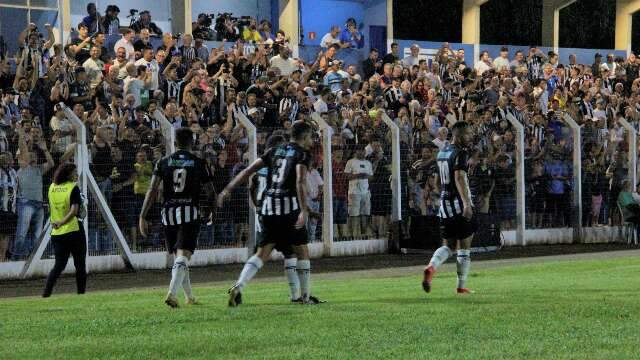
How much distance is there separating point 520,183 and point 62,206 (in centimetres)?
1388

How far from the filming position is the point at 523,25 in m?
41.7

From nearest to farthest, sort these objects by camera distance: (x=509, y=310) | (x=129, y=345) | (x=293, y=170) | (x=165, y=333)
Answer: (x=129, y=345) < (x=165, y=333) < (x=509, y=310) < (x=293, y=170)

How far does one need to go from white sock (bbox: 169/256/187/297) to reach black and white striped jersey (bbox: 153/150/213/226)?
425 mm

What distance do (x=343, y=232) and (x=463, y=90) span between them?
19.1 feet

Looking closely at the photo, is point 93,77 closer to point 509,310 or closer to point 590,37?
point 509,310

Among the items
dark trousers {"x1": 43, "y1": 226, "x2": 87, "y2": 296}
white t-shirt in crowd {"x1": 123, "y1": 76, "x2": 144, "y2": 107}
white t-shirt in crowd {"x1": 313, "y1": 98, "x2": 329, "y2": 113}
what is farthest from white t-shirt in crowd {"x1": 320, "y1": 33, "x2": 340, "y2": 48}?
dark trousers {"x1": 43, "y1": 226, "x2": 87, "y2": 296}

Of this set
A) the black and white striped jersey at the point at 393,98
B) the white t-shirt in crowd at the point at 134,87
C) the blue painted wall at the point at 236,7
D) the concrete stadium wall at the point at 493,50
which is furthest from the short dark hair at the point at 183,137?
the concrete stadium wall at the point at 493,50

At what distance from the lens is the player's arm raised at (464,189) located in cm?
1488

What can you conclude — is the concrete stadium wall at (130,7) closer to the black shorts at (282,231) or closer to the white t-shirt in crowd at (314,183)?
the white t-shirt in crowd at (314,183)

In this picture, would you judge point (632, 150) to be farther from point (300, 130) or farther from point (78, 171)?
point (300, 130)

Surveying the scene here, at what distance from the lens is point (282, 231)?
43.2ft

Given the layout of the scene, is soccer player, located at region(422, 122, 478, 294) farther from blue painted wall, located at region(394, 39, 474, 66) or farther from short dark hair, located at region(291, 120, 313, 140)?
blue painted wall, located at region(394, 39, 474, 66)

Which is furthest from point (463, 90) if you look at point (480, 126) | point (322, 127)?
point (322, 127)

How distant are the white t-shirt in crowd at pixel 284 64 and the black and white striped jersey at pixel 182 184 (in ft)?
45.5
